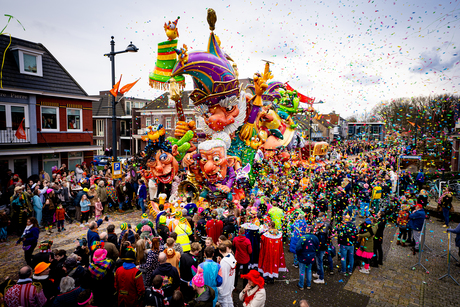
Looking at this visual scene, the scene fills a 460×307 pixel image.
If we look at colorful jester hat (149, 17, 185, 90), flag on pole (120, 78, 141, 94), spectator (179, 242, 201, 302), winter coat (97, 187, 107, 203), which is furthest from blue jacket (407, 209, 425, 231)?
flag on pole (120, 78, 141, 94)

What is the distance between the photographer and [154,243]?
5.13 m

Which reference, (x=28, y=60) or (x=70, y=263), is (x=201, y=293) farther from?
(x=28, y=60)

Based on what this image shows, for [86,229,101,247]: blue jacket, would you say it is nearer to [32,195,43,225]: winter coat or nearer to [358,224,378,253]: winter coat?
[32,195,43,225]: winter coat

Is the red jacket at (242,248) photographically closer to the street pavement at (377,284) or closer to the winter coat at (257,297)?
the street pavement at (377,284)

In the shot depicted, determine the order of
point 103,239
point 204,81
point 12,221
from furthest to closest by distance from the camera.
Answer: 1. point 204,81
2. point 12,221
3. point 103,239

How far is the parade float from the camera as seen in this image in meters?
10.1

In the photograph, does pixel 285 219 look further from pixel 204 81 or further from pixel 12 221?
pixel 12 221

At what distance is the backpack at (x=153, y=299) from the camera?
12.9 feet

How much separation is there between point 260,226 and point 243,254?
3.33ft

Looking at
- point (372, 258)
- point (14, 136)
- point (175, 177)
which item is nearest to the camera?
point (372, 258)

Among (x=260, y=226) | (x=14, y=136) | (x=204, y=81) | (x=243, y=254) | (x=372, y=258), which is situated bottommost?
(x=372, y=258)

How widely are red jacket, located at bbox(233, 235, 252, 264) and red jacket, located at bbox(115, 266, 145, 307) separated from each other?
7.51 ft

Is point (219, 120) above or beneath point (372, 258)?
above

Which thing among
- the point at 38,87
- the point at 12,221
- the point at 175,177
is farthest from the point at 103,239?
the point at 38,87
